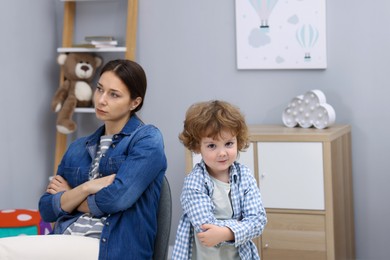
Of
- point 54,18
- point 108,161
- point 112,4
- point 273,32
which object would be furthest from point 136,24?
point 108,161

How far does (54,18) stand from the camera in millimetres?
3902

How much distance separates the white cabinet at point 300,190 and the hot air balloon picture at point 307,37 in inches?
19.5

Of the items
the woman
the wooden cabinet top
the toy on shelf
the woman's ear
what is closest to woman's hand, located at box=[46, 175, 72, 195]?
the woman

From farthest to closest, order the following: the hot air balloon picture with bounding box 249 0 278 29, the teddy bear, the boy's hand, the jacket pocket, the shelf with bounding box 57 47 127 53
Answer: the teddy bear
the shelf with bounding box 57 47 127 53
the hot air balloon picture with bounding box 249 0 278 29
the jacket pocket
the boy's hand

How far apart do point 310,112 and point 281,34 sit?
469 mm

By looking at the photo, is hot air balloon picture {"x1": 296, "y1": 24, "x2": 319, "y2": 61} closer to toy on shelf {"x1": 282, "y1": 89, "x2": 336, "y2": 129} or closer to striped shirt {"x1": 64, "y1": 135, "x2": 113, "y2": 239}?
toy on shelf {"x1": 282, "y1": 89, "x2": 336, "y2": 129}

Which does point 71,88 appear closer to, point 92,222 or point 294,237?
point 294,237

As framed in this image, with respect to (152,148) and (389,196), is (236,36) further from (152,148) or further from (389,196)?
(152,148)

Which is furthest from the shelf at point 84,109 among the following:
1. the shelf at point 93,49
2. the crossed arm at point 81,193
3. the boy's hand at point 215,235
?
the boy's hand at point 215,235

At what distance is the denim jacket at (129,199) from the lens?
188 cm

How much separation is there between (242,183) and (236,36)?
6.01 feet

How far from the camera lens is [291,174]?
9.82 feet

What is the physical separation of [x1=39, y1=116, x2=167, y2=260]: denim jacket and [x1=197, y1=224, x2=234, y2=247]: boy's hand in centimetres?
22

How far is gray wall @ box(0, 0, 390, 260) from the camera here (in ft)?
10.9
